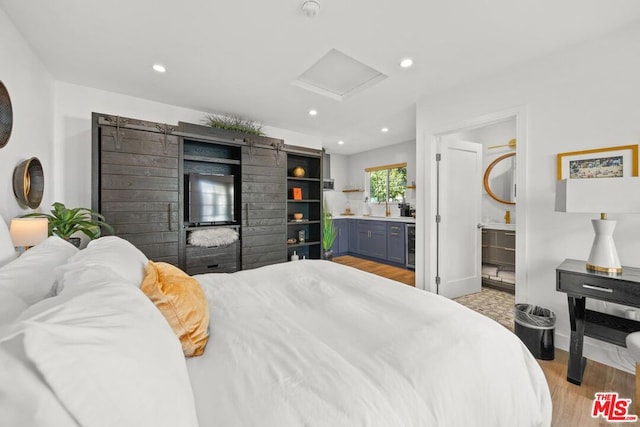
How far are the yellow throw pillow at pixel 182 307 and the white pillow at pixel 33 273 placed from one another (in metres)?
0.31

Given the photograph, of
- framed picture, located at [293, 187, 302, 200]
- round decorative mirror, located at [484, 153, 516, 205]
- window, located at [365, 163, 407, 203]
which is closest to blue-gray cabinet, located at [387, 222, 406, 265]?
window, located at [365, 163, 407, 203]

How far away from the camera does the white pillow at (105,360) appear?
457 mm

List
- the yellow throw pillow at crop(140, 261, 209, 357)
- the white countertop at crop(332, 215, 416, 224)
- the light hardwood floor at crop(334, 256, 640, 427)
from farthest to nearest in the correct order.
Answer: the white countertop at crop(332, 215, 416, 224)
the light hardwood floor at crop(334, 256, 640, 427)
the yellow throw pillow at crop(140, 261, 209, 357)

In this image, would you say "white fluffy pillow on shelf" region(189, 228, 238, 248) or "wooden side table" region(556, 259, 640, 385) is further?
"white fluffy pillow on shelf" region(189, 228, 238, 248)

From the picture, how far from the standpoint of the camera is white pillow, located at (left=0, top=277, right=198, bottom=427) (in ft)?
1.50

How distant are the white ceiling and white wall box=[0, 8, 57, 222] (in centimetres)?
13

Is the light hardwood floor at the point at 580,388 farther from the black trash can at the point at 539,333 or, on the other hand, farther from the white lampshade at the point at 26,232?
the white lampshade at the point at 26,232

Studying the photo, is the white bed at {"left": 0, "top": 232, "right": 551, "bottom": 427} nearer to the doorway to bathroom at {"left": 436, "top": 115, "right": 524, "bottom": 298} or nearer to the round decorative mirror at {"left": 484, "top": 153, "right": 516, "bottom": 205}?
the doorway to bathroom at {"left": 436, "top": 115, "right": 524, "bottom": 298}

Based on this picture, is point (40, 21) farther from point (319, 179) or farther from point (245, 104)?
point (319, 179)

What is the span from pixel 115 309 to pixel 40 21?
2.59 meters

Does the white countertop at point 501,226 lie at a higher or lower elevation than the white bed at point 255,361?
higher

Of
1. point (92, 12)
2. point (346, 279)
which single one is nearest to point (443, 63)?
point (346, 279)

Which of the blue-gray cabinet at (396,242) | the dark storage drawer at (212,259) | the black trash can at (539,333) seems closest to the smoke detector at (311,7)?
the dark storage drawer at (212,259)

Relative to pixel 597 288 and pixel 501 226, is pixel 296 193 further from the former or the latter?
pixel 597 288
